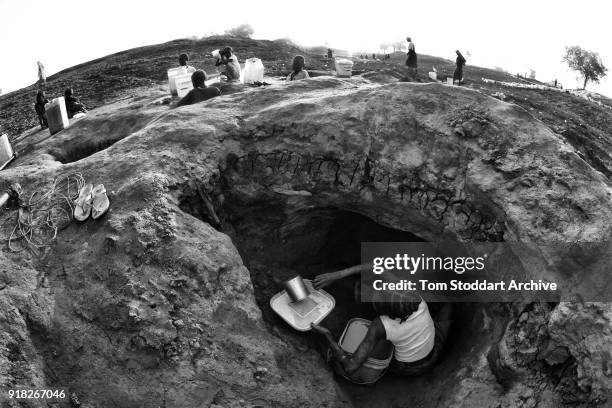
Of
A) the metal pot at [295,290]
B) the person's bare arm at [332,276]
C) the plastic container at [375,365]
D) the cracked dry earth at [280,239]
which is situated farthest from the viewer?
the person's bare arm at [332,276]

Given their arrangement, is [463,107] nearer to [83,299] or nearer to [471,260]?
[471,260]

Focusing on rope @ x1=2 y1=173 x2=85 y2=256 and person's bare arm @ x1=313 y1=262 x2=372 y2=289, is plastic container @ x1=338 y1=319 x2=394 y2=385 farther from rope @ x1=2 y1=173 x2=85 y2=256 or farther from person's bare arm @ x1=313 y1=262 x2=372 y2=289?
rope @ x1=2 y1=173 x2=85 y2=256

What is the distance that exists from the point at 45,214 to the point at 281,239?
2.70 m

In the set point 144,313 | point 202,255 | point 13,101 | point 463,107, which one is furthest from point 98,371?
point 13,101

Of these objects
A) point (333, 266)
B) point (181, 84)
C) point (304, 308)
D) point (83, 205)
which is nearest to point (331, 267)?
point (333, 266)

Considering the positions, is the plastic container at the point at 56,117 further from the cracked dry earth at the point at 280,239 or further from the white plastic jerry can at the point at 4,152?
the cracked dry earth at the point at 280,239

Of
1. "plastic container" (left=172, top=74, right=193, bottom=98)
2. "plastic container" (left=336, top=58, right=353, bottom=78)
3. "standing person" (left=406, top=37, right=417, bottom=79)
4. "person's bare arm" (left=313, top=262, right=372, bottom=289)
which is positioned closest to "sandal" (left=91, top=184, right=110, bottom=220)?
"person's bare arm" (left=313, top=262, right=372, bottom=289)

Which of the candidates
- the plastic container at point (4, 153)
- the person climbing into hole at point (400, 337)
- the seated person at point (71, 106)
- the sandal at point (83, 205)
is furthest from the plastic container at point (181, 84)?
the person climbing into hole at point (400, 337)

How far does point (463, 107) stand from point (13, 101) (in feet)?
59.1

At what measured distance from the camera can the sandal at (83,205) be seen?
499 centimetres

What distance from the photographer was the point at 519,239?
441 centimetres

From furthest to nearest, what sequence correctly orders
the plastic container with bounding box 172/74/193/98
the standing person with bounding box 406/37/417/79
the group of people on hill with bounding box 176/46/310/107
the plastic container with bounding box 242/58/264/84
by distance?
1. the standing person with bounding box 406/37/417/79
2. the plastic container with bounding box 172/74/193/98
3. the plastic container with bounding box 242/58/264/84
4. the group of people on hill with bounding box 176/46/310/107

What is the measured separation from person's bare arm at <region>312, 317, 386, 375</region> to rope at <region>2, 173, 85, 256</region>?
3069mm

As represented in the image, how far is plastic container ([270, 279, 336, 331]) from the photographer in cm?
503
